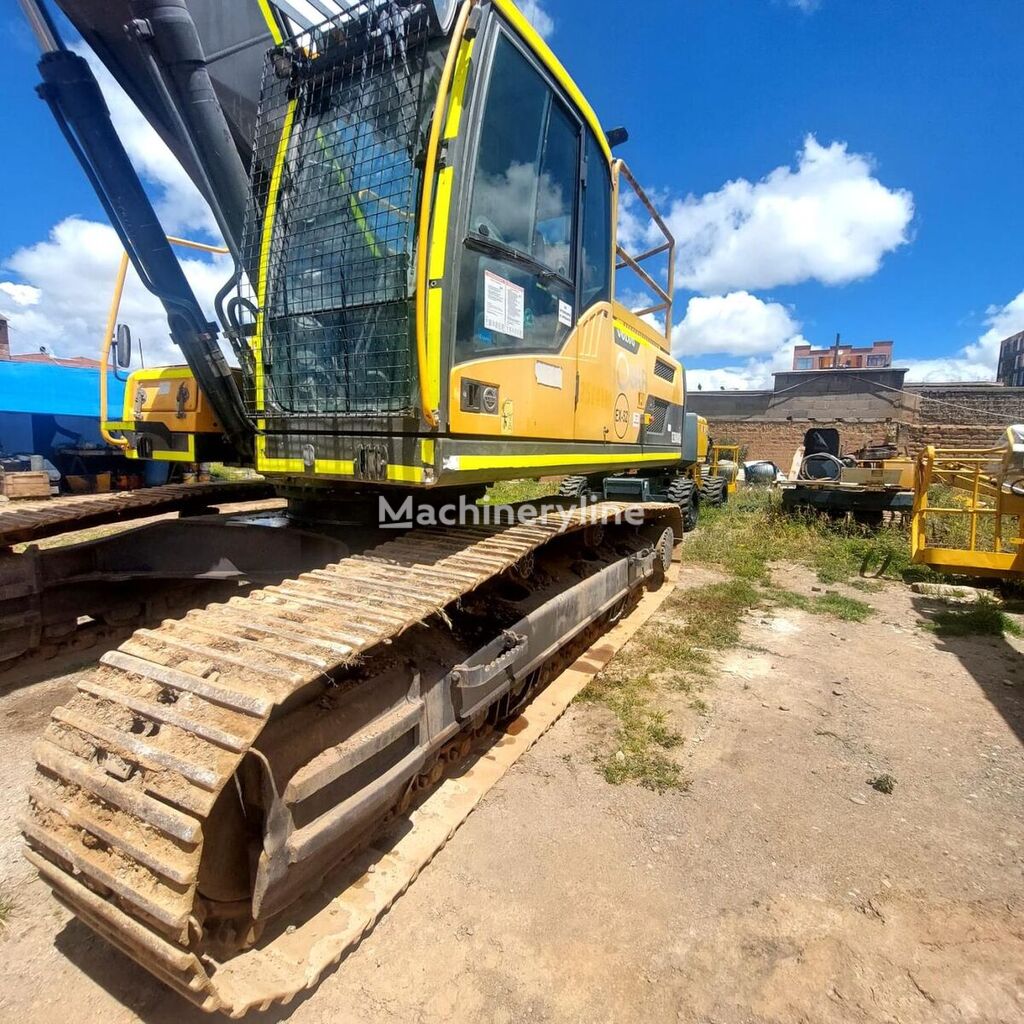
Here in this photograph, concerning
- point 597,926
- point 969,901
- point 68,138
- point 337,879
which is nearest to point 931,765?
point 969,901

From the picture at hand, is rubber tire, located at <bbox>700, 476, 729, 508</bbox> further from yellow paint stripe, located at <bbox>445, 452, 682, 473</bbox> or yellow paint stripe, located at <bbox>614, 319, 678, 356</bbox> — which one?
yellow paint stripe, located at <bbox>445, 452, 682, 473</bbox>

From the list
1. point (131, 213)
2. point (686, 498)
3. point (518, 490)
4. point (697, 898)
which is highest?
point (131, 213)

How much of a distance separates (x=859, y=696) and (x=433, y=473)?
330cm

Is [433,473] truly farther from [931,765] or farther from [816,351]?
[816,351]

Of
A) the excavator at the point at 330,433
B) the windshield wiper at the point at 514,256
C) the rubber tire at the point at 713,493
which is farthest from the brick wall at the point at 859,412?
the excavator at the point at 330,433

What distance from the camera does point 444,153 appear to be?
88.0 inches

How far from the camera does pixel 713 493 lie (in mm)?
11531

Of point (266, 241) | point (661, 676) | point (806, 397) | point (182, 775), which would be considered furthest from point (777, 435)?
point (182, 775)

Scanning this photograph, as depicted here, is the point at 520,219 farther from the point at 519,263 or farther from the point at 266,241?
the point at 266,241

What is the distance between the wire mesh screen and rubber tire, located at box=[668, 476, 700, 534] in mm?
6515

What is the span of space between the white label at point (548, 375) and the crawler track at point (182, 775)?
1.33 m

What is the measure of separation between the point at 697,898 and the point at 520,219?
289cm

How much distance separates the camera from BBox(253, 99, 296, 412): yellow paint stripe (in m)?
2.77

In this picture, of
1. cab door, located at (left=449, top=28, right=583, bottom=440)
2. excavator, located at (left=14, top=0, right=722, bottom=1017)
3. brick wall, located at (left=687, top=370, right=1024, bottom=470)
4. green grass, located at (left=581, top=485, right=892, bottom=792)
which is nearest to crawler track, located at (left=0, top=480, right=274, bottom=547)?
excavator, located at (left=14, top=0, right=722, bottom=1017)
